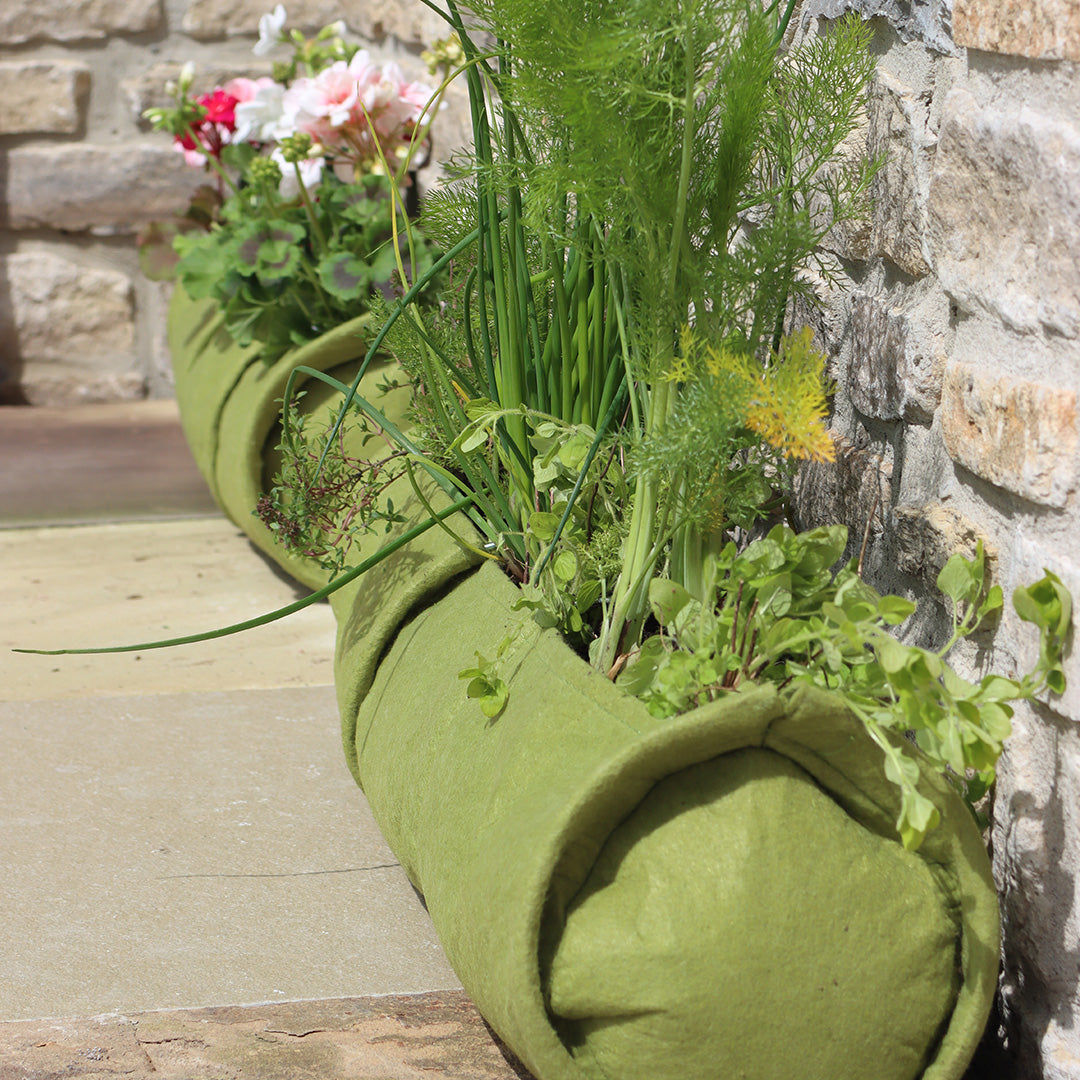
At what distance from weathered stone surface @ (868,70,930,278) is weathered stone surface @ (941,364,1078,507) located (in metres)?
0.14

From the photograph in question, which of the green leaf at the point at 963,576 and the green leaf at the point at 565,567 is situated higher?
the green leaf at the point at 963,576

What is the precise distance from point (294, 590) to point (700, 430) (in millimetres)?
1436

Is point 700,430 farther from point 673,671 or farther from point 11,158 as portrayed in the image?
point 11,158

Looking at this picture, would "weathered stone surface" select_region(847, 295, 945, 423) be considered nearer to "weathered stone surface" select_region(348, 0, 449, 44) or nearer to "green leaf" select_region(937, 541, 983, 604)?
"green leaf" select_region(937, 541, 983, 604)

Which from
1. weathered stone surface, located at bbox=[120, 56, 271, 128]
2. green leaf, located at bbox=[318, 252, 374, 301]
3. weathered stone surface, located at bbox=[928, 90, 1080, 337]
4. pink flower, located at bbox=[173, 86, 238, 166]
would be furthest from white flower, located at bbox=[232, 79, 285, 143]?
weathered stone surface, located at bbox=[928, 90, 1080, 337]

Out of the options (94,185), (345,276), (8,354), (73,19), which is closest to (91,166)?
(94,185)

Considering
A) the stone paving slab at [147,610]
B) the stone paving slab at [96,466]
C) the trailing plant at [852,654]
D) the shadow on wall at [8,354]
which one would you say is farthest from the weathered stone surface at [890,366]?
the shadow on wall at [8,354]

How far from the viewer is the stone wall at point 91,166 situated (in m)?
3.38

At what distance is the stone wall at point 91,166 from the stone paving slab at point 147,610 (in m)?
1.21

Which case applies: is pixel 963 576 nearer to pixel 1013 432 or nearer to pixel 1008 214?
pixel 1013 432

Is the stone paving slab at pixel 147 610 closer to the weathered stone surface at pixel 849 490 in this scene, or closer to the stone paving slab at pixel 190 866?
the stone paving slab at pixel 190 866

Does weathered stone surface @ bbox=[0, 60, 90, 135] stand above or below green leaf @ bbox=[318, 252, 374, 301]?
above

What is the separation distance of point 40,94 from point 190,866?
275 centimetres

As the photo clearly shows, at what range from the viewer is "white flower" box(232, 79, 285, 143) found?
99.0 inches
